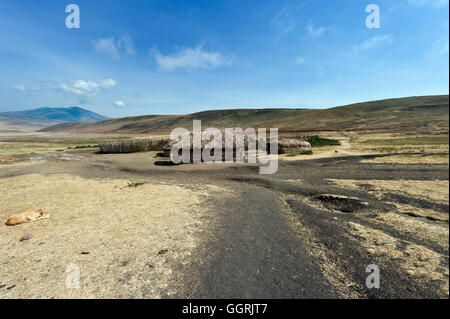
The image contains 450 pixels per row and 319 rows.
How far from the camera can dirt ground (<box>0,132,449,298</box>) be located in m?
3.11

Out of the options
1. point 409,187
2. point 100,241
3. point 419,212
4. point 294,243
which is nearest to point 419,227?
point 419,212

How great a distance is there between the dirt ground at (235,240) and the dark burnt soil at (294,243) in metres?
0.02

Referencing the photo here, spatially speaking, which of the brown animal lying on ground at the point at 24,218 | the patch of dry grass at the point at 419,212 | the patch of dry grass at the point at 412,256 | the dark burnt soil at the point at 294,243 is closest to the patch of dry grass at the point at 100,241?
the brown animal lying on ground at the point at 24,218

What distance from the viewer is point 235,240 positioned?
465cm

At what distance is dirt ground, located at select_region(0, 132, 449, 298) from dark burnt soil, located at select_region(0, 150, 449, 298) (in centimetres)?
2

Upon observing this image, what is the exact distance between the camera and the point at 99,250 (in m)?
4.17

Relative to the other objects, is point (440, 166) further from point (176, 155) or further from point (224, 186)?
point (176, 155)

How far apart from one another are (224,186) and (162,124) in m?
137

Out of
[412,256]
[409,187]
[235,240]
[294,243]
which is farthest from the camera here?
[409,187]

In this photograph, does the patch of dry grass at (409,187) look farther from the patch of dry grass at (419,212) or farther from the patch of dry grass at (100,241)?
the patch of dry grass at (100,241)

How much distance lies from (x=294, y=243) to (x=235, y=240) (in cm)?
137

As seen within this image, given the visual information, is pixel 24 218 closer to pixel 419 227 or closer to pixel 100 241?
pixel 100 241

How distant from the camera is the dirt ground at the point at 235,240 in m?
3.11
